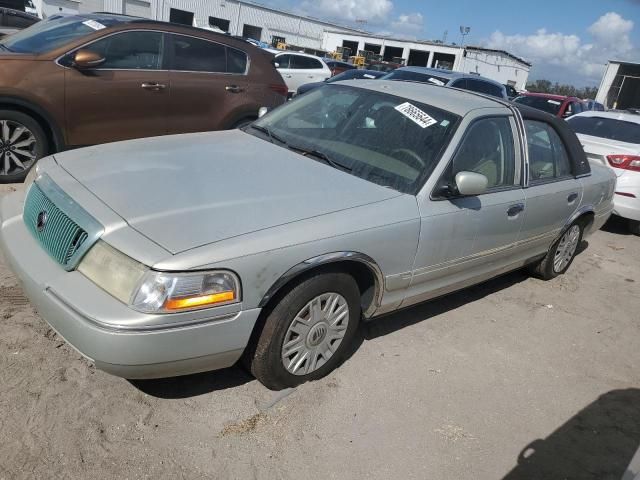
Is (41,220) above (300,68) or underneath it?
above

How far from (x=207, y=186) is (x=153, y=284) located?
2.59ft

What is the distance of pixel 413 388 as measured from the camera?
329 centimetres

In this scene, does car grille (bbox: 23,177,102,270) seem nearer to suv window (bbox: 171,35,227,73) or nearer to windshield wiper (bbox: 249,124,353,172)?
windshield wiper (bbox: 249,124,353,172)

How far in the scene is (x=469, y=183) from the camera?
10.7 feet

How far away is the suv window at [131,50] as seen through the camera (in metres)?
5.65

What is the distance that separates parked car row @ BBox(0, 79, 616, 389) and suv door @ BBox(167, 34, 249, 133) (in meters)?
2.25

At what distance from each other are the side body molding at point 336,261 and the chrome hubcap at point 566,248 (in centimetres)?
266

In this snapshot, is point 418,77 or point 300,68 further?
point 300,68

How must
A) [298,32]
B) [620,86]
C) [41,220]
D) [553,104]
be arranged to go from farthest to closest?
[298,32]
[620,86]
[553,104]
[41,220]

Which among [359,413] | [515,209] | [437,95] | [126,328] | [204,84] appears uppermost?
[437,95]

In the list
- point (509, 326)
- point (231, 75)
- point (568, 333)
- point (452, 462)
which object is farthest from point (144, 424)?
point (231, 75)

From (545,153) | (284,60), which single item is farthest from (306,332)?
(284,60)

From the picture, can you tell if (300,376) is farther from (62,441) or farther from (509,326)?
(509,326)

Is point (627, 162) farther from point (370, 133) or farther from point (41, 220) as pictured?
point (41, 220)
